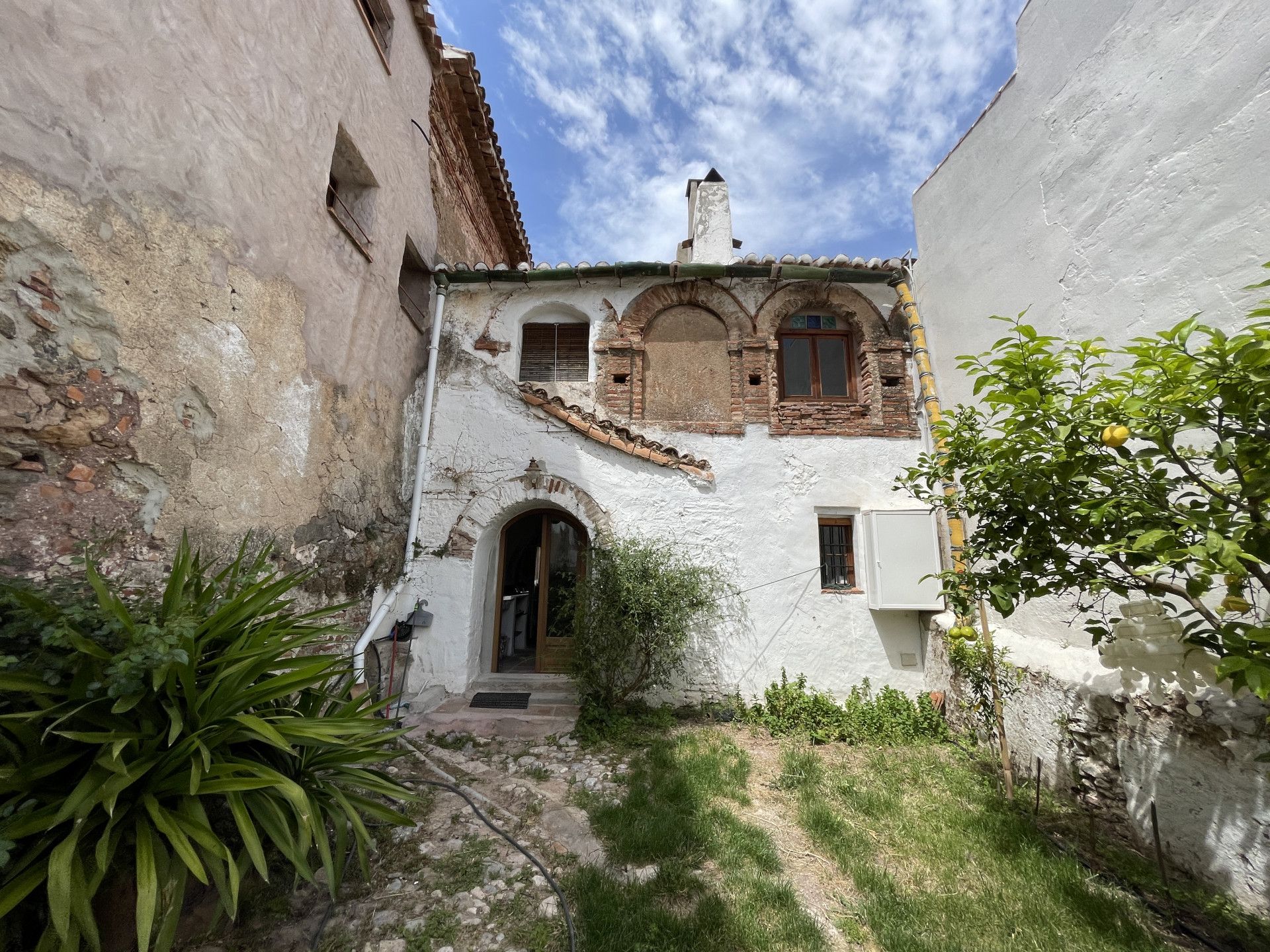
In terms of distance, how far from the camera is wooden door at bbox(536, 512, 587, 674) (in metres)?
6.19

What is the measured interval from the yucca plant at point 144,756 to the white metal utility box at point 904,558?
→ 515cm

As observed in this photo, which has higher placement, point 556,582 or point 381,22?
point 381,22

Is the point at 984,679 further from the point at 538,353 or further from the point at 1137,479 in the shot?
the point at 538,353

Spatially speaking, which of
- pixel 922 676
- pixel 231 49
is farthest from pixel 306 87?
pixel 922 676

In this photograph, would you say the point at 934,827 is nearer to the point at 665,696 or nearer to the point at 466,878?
the point at 665,696

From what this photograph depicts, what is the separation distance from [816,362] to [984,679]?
409 centimetres

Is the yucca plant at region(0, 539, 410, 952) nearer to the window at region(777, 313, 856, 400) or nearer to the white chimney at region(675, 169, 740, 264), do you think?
the window at region(777, 313, 856, 400)

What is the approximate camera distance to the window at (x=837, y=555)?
19.7ft

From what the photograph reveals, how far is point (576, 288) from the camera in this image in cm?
673

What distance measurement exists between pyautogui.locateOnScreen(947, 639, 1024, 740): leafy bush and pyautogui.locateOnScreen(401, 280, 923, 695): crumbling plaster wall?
99 cm

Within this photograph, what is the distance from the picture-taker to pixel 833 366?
22.2 feet

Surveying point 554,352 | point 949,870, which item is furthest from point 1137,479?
point 554,352

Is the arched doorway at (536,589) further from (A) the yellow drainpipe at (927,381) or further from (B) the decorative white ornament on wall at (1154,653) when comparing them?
(B) the decorative white ornament on wall at (1154,653)

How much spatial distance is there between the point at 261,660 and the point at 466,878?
5.68ft
